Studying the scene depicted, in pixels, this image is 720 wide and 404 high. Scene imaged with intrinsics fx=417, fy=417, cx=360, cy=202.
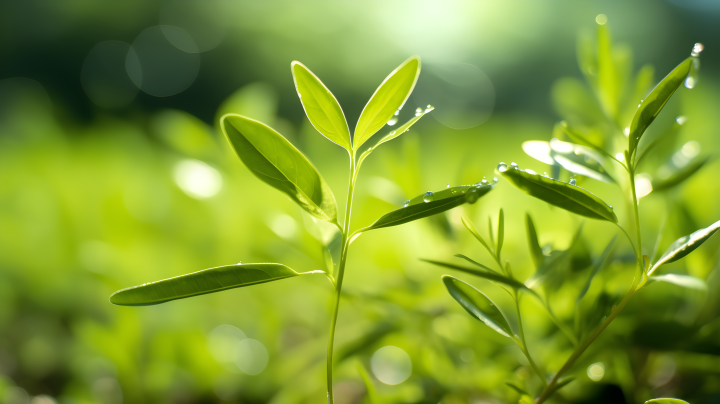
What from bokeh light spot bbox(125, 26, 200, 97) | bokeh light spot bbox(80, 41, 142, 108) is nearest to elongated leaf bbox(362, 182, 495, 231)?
bokeh light spot bbox(80, 41, 142, 108)

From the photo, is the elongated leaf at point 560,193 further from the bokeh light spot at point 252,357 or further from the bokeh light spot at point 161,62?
the bokeh light spot at point 161,62

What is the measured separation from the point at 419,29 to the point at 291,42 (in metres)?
0.65

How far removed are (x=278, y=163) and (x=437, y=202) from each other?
0.20 feet

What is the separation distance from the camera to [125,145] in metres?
0.82

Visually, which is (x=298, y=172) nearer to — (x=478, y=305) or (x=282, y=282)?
(x=478, y=305)

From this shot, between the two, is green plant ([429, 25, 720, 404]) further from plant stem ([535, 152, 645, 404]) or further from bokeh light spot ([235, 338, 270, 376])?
bokeh light spot ([235, 338, 270, 376])

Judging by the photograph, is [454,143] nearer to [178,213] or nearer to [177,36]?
[178,213]

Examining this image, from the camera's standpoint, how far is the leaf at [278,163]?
0.15 m

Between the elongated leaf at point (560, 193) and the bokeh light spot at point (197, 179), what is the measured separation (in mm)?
324

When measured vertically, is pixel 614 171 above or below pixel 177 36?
below

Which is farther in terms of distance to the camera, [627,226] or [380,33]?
[380,33]

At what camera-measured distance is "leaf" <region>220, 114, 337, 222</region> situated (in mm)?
153

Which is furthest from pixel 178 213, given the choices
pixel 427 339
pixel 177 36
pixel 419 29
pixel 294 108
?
pixel 177 36

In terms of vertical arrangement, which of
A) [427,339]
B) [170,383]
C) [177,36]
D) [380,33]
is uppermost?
[380,33]
